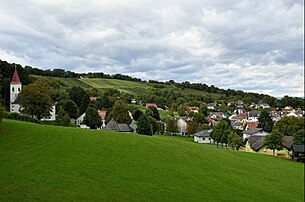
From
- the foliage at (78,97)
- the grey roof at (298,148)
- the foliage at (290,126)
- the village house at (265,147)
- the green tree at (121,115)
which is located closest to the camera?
the grey roof at (298,148)

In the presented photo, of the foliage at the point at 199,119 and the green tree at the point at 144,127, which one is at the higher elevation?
the foliage at the point at 199,119

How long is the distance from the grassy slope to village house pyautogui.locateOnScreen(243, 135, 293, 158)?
2491 centimetres

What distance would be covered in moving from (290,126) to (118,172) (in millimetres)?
59265

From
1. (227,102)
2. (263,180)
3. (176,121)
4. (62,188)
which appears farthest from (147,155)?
(227,102)

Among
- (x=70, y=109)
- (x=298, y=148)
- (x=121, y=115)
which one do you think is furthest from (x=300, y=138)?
(x=70, y=109)

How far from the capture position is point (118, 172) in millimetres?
21844

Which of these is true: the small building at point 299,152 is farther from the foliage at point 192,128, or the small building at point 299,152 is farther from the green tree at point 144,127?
the foliage at point 192,128

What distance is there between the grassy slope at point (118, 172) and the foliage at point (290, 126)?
38765 mm

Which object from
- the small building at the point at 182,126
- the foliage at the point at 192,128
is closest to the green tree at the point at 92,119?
the foliage at the point at 192,128

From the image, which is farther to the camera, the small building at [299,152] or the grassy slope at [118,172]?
the small building at [299,152]

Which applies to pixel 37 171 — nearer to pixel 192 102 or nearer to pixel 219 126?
pixel 219 126

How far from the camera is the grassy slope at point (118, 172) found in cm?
1747

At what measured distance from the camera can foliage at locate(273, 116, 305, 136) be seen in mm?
69481

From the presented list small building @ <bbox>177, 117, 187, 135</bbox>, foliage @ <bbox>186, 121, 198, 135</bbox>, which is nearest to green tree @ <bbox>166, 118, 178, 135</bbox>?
foliage @ <bbox>186, 121, 198, 135</bbox>
